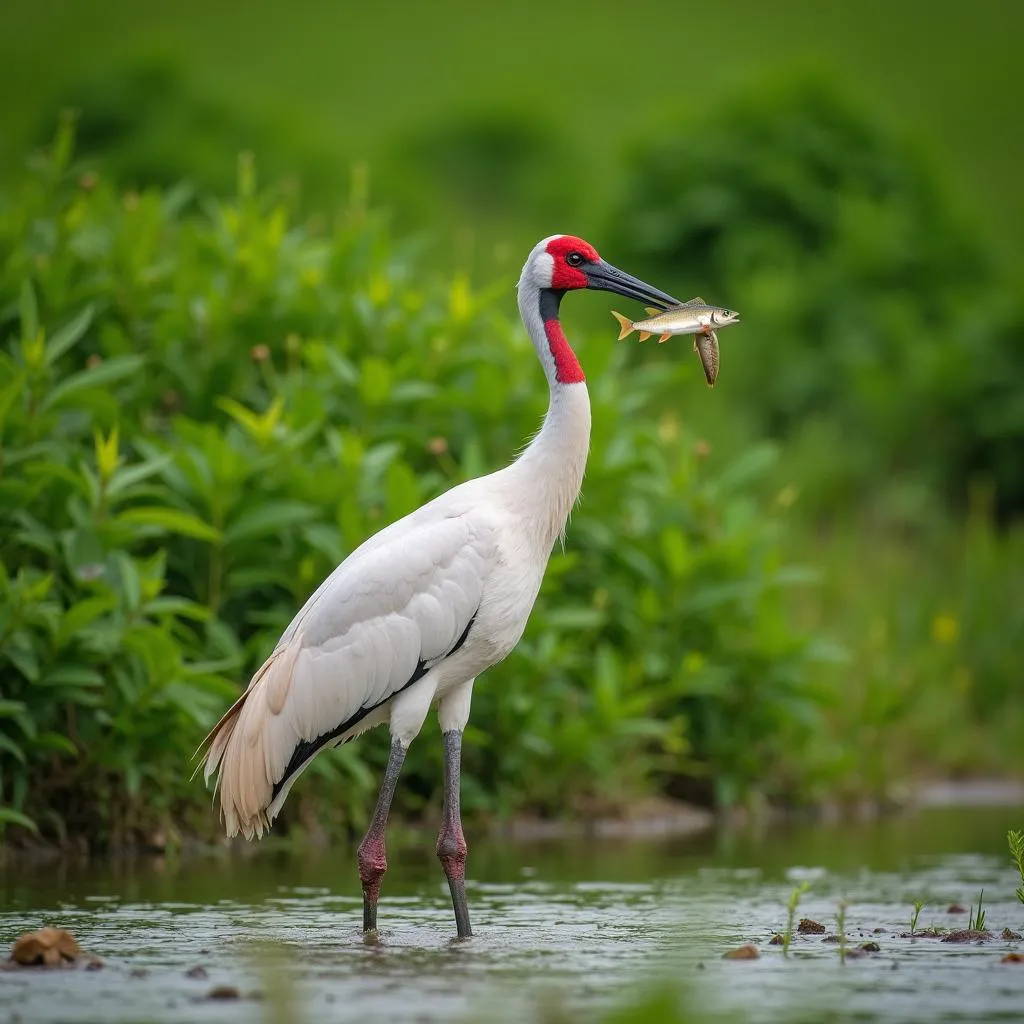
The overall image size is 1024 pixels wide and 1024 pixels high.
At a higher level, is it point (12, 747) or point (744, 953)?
point (12, 747)

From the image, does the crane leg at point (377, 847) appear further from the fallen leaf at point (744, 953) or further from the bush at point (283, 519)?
the bush at point (283, 519)

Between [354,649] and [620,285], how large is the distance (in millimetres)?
2115

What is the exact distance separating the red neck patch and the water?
7.69 ft

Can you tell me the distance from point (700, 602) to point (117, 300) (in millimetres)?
3972

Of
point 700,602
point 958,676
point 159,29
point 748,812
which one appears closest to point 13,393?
point 700,602

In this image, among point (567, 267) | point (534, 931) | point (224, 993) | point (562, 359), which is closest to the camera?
point (224, 993)

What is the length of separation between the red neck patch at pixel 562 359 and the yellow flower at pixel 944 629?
6.87m

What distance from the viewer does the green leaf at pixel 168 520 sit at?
10.0m

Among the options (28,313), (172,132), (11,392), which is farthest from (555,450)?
(172,132)

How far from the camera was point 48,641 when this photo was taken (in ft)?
33.0

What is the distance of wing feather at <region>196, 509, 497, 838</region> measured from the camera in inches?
339

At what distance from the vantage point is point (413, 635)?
861cm

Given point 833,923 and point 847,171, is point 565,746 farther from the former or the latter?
point 847,171

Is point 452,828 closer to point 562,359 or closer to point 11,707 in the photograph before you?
point 562,359
